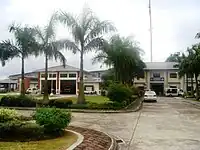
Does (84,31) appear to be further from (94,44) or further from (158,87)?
(158,87)

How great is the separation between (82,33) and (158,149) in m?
18.3

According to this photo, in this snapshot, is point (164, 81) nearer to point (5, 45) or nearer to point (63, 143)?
point (5, 45)

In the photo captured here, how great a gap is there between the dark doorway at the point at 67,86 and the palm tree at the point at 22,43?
1895 inches

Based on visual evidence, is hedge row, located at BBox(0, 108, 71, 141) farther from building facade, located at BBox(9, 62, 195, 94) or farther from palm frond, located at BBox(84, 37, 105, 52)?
building facade, located at BBox(9, 62, 195, 94)

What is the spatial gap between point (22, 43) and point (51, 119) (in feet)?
59.7

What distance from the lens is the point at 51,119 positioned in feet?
35.7

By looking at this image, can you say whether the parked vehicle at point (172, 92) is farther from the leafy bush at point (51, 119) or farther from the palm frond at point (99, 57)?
the leafy bush at point (51, 119)

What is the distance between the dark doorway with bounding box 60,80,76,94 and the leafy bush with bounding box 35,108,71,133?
6533 cm

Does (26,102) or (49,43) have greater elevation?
(49,43)

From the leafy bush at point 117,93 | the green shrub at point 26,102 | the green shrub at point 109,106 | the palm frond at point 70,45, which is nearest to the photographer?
the green shrub at point 109,106

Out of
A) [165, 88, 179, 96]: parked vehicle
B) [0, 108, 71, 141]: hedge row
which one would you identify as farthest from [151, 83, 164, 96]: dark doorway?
[0, 108, 71, 141]: hedge row

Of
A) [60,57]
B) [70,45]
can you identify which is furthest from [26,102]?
[70,45]

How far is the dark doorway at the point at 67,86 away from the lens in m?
76.9

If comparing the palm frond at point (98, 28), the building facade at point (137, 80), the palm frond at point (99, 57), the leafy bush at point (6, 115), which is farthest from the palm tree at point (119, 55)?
the building facade at point (137, 80)
